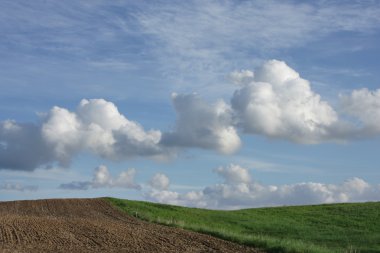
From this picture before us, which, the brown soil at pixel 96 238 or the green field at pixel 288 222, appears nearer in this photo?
the brown soil at pixel 96 238

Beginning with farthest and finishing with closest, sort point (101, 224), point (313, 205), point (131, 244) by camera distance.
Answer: point (313, 205), point (101, 224), point (131, 244)

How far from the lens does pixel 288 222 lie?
5556 cm

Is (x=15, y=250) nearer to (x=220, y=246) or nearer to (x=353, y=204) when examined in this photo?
(x=220, y=246)

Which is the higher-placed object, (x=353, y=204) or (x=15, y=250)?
(x=353, y=204)

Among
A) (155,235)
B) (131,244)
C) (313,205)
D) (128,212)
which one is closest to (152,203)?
(128,212)

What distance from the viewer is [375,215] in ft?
196

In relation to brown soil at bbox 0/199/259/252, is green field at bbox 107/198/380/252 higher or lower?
higher

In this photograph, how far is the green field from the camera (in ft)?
136

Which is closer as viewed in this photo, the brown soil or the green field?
the brown soil

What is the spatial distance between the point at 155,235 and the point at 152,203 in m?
28.2

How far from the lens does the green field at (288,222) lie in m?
41.6

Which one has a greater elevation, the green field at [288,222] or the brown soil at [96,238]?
the green field at [288,222]

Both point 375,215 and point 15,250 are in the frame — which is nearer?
point 15,250

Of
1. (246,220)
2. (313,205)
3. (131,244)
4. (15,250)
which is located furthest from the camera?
(313,205)
